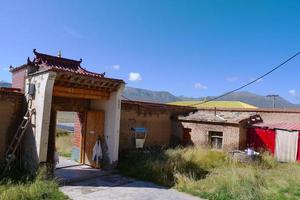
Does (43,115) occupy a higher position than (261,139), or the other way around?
(43,115)

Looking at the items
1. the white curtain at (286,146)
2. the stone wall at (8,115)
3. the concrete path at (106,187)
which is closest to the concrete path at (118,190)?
the concrete path at (106,187)

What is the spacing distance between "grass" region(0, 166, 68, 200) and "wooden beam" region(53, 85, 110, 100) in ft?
10.9

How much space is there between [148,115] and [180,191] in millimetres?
8014

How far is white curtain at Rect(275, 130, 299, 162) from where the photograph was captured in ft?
57.1

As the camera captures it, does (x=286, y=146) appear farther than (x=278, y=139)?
No

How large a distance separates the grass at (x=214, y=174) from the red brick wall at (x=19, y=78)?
583cm

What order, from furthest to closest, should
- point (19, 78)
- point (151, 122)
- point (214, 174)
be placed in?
point (151, 122) < point (19, 78) < point (214, 174)

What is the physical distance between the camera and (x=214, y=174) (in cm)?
1348

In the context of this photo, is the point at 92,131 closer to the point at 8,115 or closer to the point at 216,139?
the point at 8,115

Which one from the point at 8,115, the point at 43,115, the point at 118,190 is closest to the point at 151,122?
the point at 118,190

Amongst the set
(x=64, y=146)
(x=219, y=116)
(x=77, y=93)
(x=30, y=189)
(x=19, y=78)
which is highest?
(x=19, y=78)

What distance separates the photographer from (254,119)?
2002cm

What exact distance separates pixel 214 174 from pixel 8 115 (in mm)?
8890

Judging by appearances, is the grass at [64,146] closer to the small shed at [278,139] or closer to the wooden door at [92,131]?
the wooden door at [92,131]
